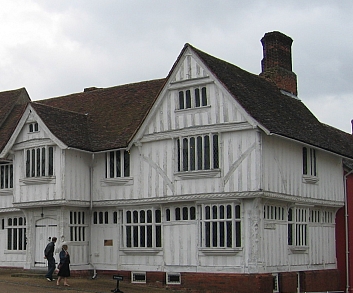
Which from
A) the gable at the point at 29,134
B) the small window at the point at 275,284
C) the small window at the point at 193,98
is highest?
the small window at the point at 193,98

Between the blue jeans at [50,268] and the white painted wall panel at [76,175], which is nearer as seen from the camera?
the blue jeans at [50,268]

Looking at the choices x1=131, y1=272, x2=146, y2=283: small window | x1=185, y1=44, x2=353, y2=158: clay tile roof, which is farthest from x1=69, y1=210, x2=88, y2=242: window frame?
x1=185, y1=44, x2=353, y2=158: clay tile roof

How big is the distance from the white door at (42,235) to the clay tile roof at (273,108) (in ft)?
31.3

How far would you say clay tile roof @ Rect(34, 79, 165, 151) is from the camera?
28.9 metres

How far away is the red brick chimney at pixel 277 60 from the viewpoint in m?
32.9

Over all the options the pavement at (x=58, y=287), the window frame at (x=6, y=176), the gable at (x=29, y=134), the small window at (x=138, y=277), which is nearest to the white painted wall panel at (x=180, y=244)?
the pavement at (x=58, y=287)

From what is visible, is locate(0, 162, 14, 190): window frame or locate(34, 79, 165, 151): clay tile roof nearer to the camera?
locate(34, 79, 165, 151): clay tile roof

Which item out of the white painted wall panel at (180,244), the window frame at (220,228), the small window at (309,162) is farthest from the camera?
the small window at (309,162)

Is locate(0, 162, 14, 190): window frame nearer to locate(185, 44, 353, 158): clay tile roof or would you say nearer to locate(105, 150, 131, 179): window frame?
locate(105, 150, 131, 179): window frame

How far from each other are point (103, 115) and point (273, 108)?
26.7 ft

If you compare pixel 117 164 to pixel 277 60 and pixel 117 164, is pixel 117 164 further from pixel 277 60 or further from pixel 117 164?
pixel 277 60

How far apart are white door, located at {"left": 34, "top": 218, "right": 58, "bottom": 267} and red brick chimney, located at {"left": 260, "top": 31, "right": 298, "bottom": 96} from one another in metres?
12.2

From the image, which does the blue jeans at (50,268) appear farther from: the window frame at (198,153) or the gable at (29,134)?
the window frame at (198,153)

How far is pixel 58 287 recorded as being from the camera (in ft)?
82.3
